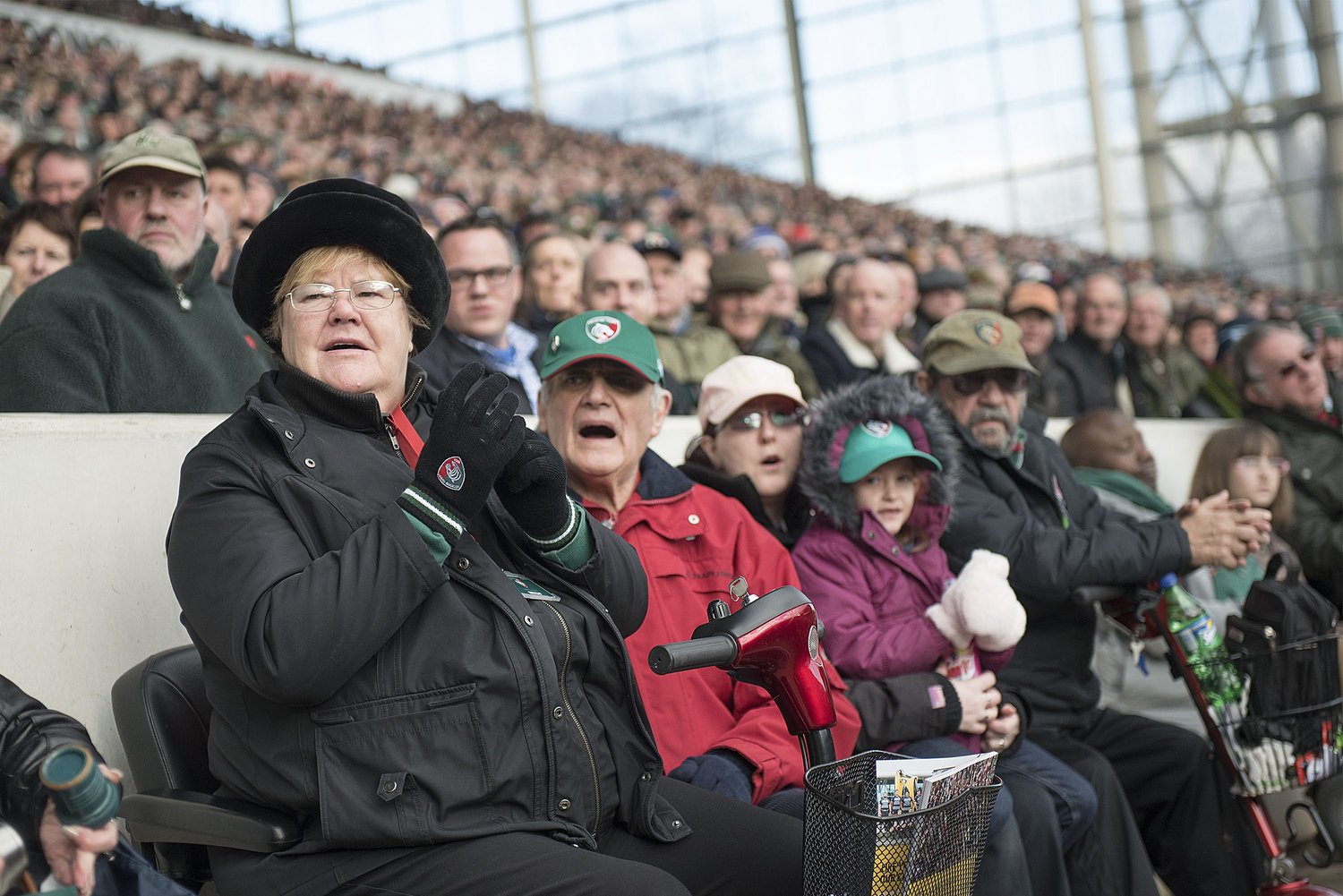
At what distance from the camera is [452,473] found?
1930 millimetres

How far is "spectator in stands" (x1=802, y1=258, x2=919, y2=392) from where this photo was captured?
19.7ft

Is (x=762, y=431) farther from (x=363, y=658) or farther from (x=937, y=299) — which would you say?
(x=937, y=299)

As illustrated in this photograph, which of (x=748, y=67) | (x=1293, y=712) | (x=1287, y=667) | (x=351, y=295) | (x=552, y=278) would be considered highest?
(x=748, y=67)

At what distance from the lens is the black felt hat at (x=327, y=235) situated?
2.28 metres

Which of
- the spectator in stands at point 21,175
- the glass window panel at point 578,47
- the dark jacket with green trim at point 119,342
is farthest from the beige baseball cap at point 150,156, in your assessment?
the glass window panel at point 578,47

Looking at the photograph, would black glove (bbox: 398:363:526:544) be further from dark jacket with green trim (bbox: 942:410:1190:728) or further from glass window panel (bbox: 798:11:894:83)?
glass window panel (bbox: 798:11:894:83)

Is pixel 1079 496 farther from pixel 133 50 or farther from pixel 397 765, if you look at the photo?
pixel 133 50

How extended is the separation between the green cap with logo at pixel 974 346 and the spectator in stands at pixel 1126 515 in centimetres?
75

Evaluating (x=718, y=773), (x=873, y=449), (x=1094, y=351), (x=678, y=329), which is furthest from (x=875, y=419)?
(x=1094, y=351)

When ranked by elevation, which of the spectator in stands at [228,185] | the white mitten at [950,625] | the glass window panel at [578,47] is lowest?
the white mitten at [950,625]

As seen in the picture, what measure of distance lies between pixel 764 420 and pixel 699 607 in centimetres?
78

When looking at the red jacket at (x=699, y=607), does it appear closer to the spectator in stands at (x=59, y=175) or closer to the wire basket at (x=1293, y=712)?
the wire basket at (x=1293, y=712)

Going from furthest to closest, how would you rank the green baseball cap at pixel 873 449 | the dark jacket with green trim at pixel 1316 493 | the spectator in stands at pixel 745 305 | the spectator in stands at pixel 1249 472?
the spectator in stands at pixel 745 305 < the dark jacket with green trim at pixel 1316 493 < the spectator in stands at pixel 1249 472 < the green baseball cap at pixel 873 449

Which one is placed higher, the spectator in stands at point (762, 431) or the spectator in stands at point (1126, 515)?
the spectator in stands at point (762, 431)
